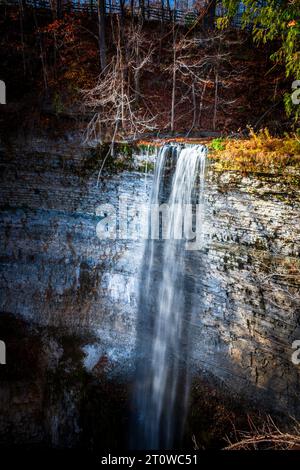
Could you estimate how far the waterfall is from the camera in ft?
26.8

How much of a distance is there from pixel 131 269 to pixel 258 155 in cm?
471

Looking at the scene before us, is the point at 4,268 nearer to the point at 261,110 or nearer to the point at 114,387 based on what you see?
the point at 114,387

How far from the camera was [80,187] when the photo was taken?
9.67m

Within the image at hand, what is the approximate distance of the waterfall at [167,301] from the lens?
8164 millimetres

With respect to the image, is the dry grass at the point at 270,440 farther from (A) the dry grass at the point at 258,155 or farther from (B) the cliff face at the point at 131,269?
(A) the dry grass at the point at 258,155

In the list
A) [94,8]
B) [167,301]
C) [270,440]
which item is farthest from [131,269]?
[94,8]

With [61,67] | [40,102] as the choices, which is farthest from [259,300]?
[61,67]

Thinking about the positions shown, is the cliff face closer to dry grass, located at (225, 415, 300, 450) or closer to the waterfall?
the waterfall

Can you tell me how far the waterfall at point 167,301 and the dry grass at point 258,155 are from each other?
19.6 inches

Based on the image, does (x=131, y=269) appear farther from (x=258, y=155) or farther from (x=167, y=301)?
(x=258, y=155)

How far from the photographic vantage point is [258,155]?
705 centimetres

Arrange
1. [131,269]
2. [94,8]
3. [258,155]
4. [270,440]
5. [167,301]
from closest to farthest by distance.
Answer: [270,440] < [258,155] < [167,301] < [131,269] < [94,8]

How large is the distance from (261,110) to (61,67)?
7.58 m

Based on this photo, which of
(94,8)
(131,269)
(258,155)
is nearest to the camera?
(258,155)
